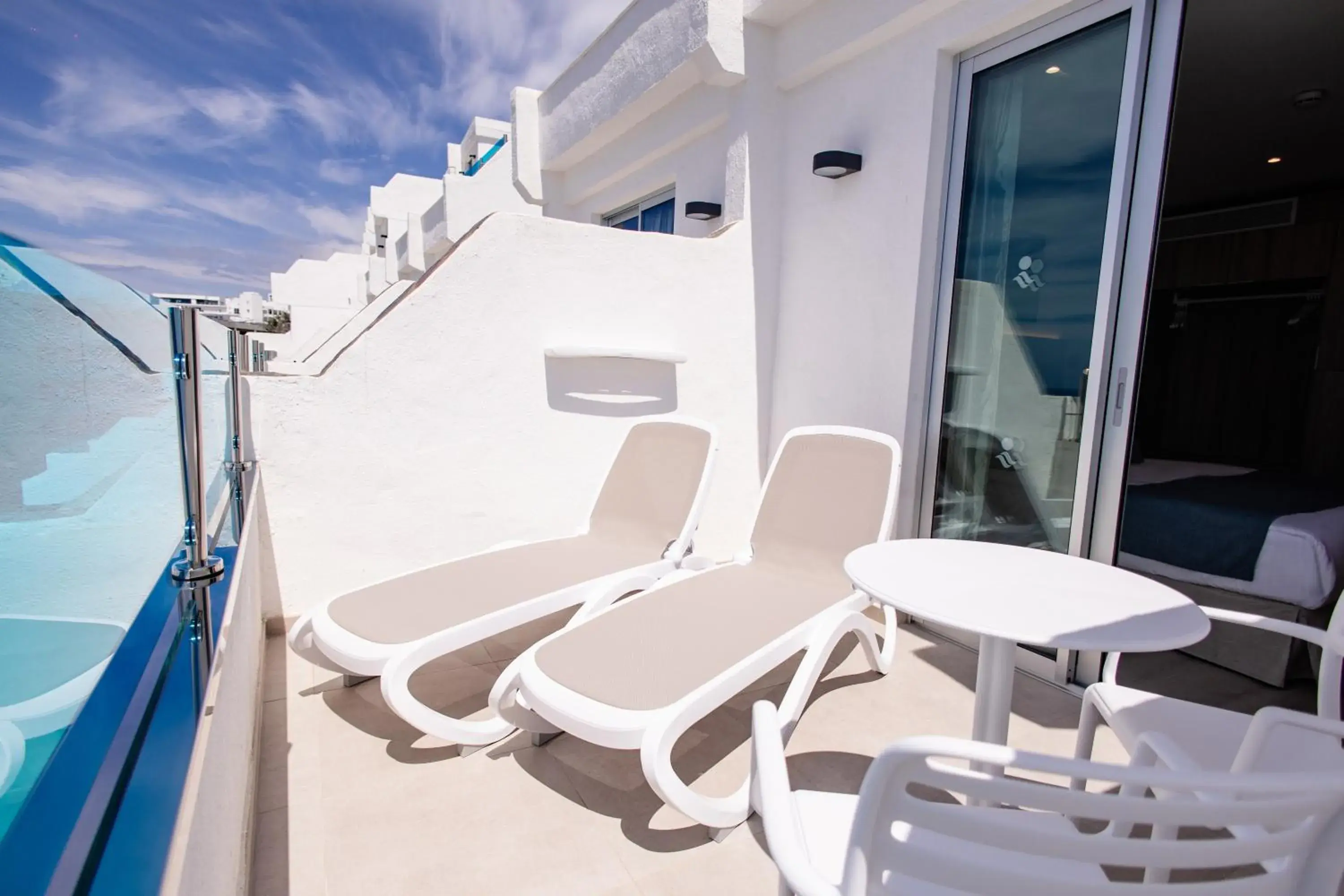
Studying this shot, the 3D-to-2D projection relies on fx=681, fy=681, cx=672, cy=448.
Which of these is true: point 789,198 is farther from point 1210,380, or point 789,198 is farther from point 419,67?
point 419,67

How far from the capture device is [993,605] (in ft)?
5.84

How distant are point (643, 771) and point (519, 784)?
1.57 ft

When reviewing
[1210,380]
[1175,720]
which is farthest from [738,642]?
[1210,380]

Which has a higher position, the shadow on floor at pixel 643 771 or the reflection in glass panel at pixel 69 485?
the reflection in glass panel at pixel 69 485

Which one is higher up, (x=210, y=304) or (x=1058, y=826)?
(x=210, y=304)

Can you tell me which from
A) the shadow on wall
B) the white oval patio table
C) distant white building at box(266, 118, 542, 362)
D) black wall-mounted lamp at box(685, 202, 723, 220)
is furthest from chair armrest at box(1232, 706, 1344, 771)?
black wall-mounted lamp at box(685, 202, 723, 220)

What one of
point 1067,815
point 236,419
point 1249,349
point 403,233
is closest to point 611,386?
point 236,419

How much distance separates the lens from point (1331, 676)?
176cm

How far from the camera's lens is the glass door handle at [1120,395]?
2.73 meters

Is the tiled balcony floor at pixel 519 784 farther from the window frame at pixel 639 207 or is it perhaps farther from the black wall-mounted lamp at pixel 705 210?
the window frame at pixel 639 207

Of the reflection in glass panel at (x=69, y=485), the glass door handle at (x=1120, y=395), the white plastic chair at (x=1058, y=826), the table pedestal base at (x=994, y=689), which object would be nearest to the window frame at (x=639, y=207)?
the glass door handle at (x=1120, y=395)

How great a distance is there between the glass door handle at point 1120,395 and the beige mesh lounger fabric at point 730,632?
878mm

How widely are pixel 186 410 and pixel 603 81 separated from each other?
5.42 metres

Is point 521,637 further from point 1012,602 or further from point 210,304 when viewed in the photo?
point 1012,602
